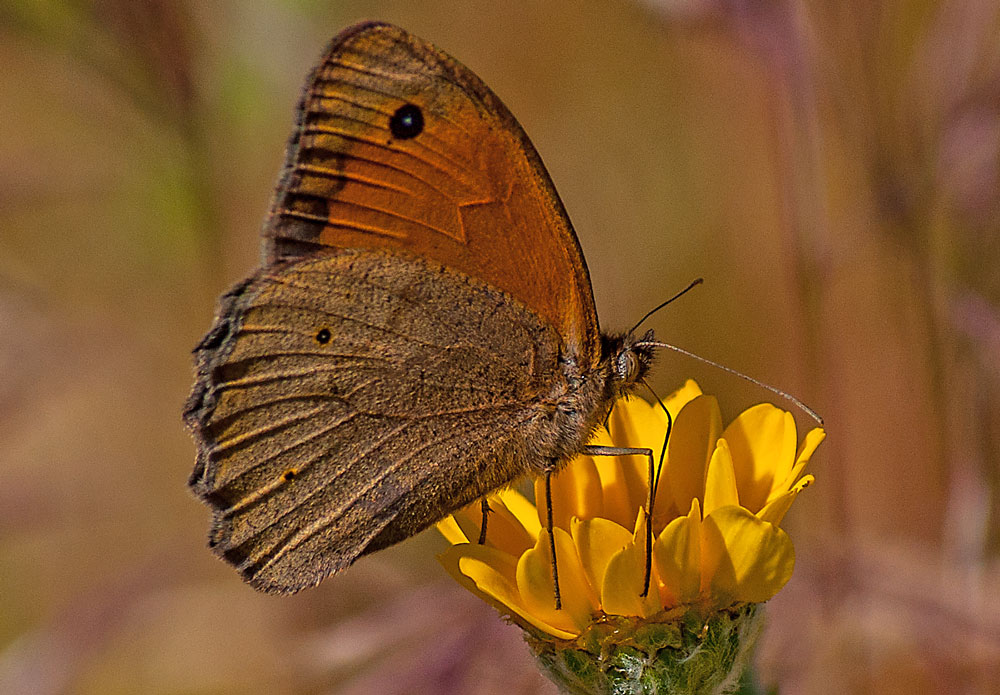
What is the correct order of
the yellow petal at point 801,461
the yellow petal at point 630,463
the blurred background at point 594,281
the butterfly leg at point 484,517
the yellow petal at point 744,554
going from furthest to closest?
the blurred background at point 594,281 → the yellow petal at point 630,463 → the butterfly leg at point 484,517 → the yellow petal at point 801,461 → the yellow petal at point 744,554

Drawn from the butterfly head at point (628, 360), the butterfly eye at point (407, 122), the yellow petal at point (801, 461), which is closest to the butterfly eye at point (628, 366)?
the butterfly head at point (628, 360)

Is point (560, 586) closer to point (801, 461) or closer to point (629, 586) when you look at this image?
point (629, 586)

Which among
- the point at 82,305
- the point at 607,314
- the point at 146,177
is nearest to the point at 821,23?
the point at 607,314

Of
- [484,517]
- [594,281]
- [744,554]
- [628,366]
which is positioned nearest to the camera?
[744,554]

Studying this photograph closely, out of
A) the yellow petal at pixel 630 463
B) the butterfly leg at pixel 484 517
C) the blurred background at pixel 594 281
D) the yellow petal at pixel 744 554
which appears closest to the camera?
the yellow petal at pixel 744 554

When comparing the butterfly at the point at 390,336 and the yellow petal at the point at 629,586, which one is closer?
the yellow petal at the point at 629,586

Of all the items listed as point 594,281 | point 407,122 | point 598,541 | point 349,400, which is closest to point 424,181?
point 407,122

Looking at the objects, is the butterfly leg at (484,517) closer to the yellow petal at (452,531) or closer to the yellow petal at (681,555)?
the yellow petal at (452,531)

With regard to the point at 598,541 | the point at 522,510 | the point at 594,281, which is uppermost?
the point at 598,541

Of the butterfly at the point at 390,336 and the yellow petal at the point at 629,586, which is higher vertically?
the butterfly at the point at 390,336
